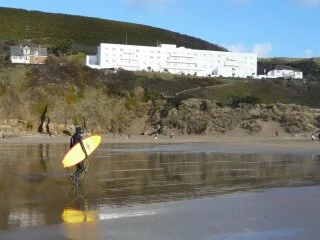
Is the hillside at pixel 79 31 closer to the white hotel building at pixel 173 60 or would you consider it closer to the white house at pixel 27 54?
the white house at pixel 27 54

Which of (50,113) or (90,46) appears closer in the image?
(50,113)

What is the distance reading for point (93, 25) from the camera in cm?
17438

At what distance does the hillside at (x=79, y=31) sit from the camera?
15356 cm

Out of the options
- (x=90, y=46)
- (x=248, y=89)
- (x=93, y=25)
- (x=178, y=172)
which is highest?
(x=93, y=25)

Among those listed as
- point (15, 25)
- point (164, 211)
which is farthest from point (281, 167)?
point (15, 25)

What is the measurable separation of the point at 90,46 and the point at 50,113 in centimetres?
10077

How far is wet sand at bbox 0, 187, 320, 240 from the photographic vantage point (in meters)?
7.78

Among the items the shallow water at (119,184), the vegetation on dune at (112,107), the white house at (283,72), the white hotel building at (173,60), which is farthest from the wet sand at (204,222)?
the white house at (283,72)

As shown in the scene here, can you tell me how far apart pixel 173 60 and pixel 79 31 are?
68.3 metres

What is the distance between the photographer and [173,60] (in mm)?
108000

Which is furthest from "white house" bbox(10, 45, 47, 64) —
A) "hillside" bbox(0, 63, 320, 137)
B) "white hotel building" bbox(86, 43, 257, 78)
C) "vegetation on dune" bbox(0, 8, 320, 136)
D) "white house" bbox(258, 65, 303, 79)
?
"white house" bbox(258, 65, 303, 79)

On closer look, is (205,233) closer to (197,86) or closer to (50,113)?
(50,113)

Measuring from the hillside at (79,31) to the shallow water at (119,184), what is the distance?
131320 mm

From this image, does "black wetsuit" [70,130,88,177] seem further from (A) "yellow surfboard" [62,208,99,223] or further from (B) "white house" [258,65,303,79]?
(B) "white house" [258,65,303,79]
